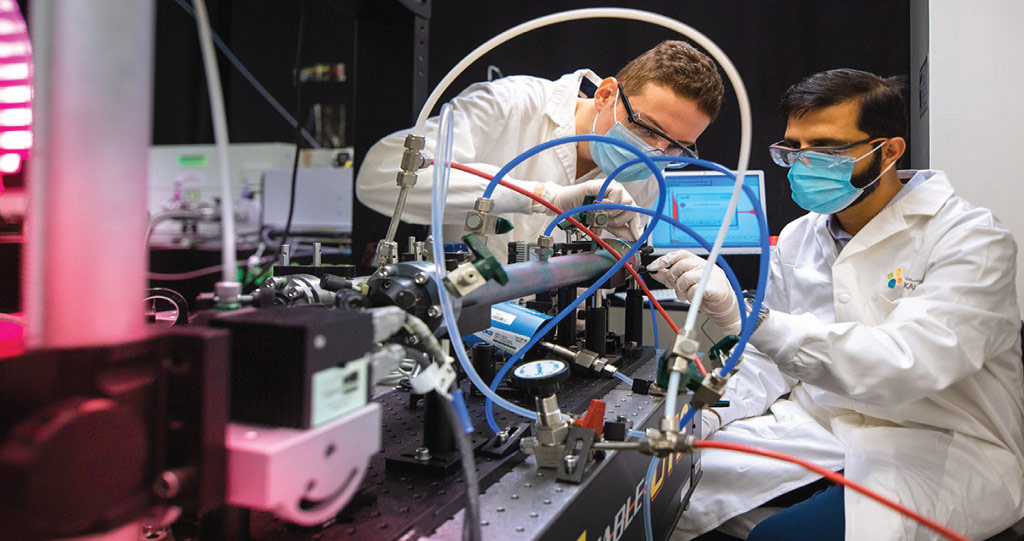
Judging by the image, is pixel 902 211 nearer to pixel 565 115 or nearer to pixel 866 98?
pixel 866 98

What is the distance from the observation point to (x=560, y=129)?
1884 millimetres

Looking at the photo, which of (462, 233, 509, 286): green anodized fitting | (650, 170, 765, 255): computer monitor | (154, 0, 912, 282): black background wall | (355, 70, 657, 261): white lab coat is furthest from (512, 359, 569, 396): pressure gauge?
(154, 0, 912, 282): black background wall

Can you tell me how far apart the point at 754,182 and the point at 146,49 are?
10.2 ft

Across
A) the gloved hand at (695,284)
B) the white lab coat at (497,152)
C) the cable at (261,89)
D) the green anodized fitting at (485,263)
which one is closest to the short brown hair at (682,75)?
the white lab coat at (497,152)

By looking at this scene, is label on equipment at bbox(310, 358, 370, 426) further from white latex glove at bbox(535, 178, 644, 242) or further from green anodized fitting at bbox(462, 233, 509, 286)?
white latex glove at bbox(535, 178, 644, 242)

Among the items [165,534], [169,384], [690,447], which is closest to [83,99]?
[169,384]

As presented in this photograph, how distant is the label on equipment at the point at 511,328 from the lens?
107 cm

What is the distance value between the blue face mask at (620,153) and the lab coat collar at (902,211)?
20.7 inches

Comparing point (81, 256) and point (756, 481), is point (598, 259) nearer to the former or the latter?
point (756, 481)

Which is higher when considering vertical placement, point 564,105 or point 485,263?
point 564,105

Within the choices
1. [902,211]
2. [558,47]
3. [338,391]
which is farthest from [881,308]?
[558,47]

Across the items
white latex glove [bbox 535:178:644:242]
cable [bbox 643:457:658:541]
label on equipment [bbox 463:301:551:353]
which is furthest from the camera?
white latex glove [bbox 535:178:644:242]

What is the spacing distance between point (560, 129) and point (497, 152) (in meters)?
0.21

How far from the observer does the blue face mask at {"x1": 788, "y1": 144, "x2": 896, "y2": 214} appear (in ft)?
5.03
